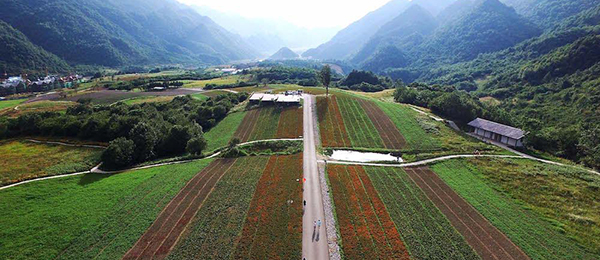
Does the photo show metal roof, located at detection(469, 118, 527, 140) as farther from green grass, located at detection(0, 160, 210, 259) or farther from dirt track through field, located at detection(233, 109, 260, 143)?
green grass, located at detection(0, 160, 210, 259)

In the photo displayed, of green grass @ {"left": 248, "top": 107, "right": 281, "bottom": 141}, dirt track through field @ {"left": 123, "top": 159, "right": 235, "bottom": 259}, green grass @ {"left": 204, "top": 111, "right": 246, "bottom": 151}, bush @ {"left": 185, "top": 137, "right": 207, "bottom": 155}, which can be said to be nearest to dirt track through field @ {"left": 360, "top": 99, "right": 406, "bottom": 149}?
green grass @ {"left": 248, "top": 107, "right": 281, "bottom": 141}

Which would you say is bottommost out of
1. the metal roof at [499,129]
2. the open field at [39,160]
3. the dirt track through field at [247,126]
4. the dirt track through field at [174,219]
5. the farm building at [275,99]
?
the dirt track through field at [174,219]

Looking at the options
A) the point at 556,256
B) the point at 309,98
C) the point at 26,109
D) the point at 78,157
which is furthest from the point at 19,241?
the point at 26,109

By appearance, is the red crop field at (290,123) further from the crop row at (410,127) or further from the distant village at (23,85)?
the distant village at (23,85)

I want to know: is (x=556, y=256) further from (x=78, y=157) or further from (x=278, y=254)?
(x=78, y=157)

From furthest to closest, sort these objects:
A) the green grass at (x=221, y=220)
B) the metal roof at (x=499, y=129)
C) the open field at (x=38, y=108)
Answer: the open field at (x=38, y=108) < the metal roof at (x=499, y=129) < the green grass at (x=221, y=220)

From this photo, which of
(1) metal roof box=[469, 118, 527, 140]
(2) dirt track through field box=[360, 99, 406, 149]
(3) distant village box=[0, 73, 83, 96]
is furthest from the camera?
(3) distant village box=[0, 73, 83, 96]

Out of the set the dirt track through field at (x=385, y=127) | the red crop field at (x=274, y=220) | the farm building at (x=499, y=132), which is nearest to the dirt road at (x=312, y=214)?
the red crop field at (x=274, y=220)
